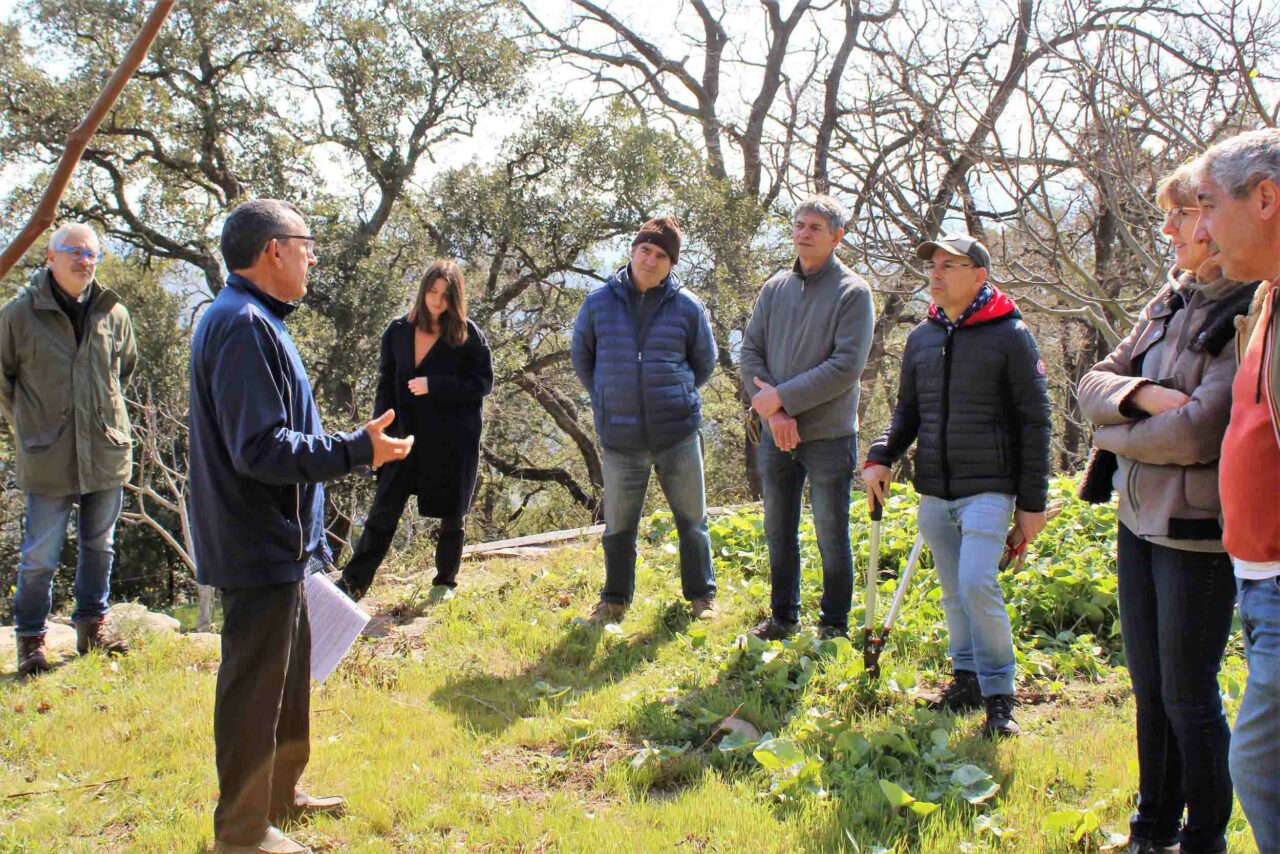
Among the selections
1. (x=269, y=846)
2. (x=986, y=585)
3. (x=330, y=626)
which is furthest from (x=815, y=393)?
(x=269, y=846)

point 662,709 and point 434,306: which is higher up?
point 434,306

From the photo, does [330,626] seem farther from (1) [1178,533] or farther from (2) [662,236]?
(2) [662,236]

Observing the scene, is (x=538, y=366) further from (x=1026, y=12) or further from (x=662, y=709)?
(x=662, y=709)

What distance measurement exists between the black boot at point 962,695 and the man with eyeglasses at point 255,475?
241 cm

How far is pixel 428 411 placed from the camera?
5.37 meters

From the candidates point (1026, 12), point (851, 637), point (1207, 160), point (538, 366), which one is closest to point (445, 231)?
point (538, 366)

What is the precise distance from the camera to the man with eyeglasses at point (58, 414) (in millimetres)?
4543

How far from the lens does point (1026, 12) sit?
26.0 ft

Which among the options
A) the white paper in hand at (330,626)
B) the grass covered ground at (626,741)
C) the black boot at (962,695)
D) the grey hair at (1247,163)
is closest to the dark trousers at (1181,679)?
the grass covered ground at (626,741)

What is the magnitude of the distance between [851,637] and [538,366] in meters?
11.7

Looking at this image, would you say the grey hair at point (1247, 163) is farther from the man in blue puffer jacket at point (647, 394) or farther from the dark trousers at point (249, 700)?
the man in blue puffer jacket at point (647, 394)

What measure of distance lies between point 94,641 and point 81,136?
4.50m

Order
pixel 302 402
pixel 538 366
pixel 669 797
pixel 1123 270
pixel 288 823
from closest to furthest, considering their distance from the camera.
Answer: pixel 302 402 < pixel 288 823 < pixel 669 797 < pixel 1123 270 < pixel 538 366

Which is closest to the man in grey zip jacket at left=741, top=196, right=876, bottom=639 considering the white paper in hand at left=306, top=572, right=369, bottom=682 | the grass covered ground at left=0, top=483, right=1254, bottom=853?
the grass covered ground at left=0, top=483, right=1254, bottom=853
